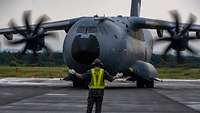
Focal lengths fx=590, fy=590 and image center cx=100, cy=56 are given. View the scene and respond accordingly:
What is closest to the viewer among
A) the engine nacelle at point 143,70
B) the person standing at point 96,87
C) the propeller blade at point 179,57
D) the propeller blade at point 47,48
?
the person standing at point 96,87

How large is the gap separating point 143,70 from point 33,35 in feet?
25.4

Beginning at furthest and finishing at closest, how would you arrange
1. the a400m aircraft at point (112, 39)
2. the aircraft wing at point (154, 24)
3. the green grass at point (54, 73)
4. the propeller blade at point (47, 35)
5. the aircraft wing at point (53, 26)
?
1. the green grass at point (54, 73)
2. the aircraft wing at point (53, 26)
3. the propeller blade at point (47, 35)
4. the aircraft wing at point (154, 24)
5. the a400m aircraft at point (112, 39)

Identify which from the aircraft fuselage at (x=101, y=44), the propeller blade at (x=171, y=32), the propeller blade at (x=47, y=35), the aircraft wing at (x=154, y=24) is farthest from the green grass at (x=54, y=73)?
the aircraft fuselage at (x=101, y=44)

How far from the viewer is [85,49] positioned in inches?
1272

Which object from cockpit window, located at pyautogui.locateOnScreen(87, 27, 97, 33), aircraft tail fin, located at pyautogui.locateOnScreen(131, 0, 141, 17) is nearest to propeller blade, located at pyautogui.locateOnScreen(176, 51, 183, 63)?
cockpit window, located at pyautogui.locateOnScreen(87, 27, 97, 33)

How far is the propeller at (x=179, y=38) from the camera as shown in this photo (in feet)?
120

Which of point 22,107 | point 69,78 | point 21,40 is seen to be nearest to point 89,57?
point 69,78

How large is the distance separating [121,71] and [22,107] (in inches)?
633

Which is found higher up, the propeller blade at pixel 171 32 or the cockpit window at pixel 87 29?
the cockpit window at pixel 87 29

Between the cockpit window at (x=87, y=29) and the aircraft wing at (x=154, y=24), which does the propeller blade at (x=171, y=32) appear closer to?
the aircraft wing at (x=154, y=24)

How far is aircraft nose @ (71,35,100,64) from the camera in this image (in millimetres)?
32469

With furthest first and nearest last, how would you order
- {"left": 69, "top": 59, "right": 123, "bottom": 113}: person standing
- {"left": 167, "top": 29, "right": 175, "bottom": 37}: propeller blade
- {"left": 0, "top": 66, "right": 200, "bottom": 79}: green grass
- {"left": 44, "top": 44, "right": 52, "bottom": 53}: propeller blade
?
{"left": 0, "top": 66, "right": 200, "bottom": 79}: green grass, {"left": 44, "top": 44, "right": 52, "bottom": 53}: propeller blade, {"left": 167, "top": 29, "right": 175, "bottom": 37}: propeller blade, {"left": 69, "top": 59, "right": 123, "bottom": 113}: person standing

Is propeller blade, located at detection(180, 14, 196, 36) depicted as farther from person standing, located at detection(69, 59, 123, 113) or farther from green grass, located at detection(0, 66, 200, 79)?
green grass, located at detection(0, 66, 200, 79)

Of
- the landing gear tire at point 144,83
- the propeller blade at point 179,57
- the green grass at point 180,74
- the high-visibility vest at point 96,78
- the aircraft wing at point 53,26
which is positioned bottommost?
the green grass at point 180,74
